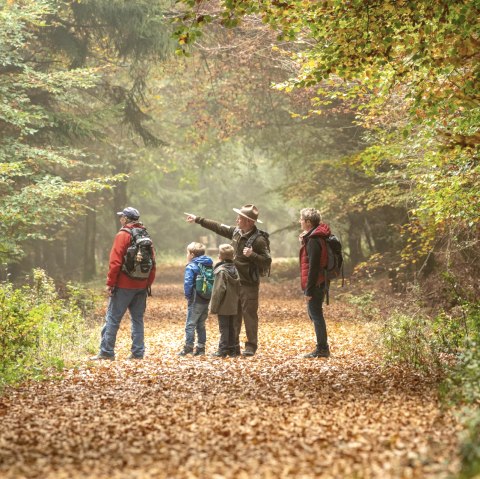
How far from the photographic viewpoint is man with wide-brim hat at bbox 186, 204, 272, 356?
9.89 m

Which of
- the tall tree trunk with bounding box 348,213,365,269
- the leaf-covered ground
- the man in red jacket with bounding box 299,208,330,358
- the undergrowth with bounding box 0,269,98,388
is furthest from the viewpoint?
the tall tree trunk with bounding box 348,213,365,269

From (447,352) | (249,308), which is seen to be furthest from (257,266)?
(447,352)

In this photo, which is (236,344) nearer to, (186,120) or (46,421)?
(46,421)

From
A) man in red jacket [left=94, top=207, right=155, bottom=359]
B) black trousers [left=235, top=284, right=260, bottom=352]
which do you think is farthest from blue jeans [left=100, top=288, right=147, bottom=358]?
black trousers [left=235, top=284, right=260, bottom=352]

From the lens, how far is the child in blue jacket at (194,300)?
10.9m

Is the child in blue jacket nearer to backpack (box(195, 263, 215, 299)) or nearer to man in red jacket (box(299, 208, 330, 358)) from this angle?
backpack (box(195, 263, 215, 299))

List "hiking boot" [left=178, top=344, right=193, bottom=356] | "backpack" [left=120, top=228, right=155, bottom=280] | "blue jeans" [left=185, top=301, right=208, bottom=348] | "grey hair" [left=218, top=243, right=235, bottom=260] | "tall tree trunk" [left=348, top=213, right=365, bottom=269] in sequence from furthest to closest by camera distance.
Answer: "tall tree trunk" [left=348, top=213, right=365, bottom=269] → "hiking boot" [left=178, top=344, right=193, bottom=356] → "blue jeans" [left=185, top=301, right=208, bottom=348] → "grey hair" [left=218, top=243, right=235, bottom=260] → "backpack" [left=120, top=228, right=155, bottom=280]

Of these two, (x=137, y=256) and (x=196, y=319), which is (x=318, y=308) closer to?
(x=196, y=319)

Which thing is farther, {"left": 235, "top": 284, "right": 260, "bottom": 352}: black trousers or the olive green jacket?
{"left": 235, "top": 284, "right": 260, "bottom": 352}: black trousers

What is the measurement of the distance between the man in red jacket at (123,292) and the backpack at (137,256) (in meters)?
0.05

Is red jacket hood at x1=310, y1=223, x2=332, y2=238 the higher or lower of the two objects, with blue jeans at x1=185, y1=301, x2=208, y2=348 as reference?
higher

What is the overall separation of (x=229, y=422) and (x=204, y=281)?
201 inches

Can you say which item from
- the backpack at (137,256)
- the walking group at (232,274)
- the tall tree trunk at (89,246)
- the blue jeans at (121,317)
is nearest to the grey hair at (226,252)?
the walking group at (232,274)

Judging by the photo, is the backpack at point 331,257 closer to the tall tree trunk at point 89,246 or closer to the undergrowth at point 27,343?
the undergrowth at point 27,343
